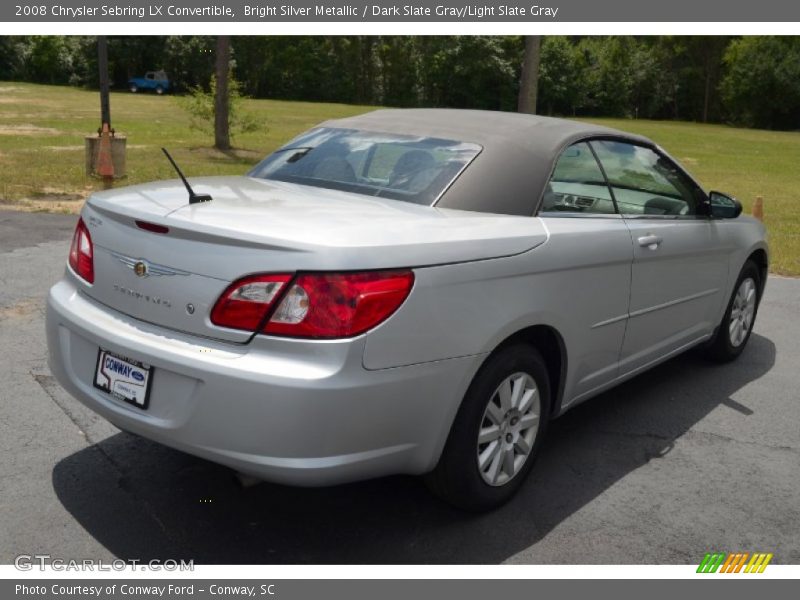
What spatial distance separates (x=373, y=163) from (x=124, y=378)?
→ 163 cm

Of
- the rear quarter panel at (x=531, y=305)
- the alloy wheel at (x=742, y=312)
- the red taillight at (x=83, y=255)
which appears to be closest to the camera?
the rear quarter panel at (x=531, y=305)

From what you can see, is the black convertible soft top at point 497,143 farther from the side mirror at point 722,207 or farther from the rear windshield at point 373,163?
the side mirror at point 722,207

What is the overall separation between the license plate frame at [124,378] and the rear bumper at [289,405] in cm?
3

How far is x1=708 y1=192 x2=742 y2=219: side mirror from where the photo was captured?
5277mm

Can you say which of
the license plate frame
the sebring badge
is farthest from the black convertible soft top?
the license plate frame

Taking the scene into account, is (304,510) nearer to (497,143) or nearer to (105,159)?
(497,143)

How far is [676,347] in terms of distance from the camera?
517 centimetres

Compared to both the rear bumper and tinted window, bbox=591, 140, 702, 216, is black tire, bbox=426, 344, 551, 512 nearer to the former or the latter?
the rear bumper

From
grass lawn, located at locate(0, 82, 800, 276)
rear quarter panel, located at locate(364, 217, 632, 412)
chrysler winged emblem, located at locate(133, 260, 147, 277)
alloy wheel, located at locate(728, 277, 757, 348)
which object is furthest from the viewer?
grass lawn, located at locate(0, 82, 800, 276)

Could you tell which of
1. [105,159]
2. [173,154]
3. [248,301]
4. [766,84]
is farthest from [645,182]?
[766,84]

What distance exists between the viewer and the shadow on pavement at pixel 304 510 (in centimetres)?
339

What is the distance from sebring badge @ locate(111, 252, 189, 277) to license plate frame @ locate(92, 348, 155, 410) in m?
0.32

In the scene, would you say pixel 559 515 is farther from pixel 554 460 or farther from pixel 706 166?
pixel 706 166

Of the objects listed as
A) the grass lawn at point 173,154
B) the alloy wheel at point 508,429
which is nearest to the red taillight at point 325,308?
the alloy wheel at point 508,429
